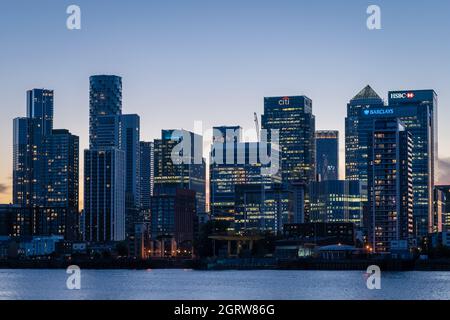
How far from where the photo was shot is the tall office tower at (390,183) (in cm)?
17275

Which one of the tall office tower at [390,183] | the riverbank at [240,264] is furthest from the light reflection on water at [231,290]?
the tall office tower at [390,183]

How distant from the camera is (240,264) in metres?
163

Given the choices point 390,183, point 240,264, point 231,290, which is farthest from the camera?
point 390,183

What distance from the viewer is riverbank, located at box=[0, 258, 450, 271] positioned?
146m

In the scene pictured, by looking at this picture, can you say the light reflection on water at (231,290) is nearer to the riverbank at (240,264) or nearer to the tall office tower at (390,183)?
the riverbank at (240,264)

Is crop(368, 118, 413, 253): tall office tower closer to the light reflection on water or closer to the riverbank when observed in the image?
the riverbank

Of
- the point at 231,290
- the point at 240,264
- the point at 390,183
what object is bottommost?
the point at 240,264

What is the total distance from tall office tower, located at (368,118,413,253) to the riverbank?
75.6 feet

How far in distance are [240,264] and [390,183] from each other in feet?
108

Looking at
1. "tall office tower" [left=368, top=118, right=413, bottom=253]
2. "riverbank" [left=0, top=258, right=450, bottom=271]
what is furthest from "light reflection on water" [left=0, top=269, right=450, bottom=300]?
"tall office tower" [left=368, top=118, right=413, bottom=253]

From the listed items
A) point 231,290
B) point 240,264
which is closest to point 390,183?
point 240,264

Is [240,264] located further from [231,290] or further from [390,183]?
[231,290]
